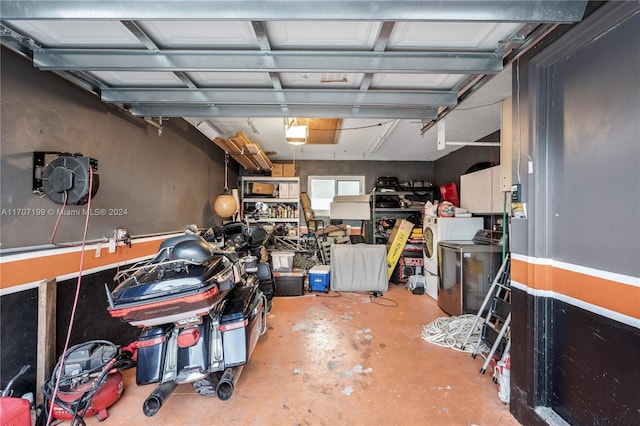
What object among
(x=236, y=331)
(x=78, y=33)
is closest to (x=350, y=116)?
(x=78, y=33)

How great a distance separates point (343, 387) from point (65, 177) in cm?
247

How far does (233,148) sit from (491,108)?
142 inches

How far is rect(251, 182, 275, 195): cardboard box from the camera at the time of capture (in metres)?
5.28

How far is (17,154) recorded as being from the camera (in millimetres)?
1573

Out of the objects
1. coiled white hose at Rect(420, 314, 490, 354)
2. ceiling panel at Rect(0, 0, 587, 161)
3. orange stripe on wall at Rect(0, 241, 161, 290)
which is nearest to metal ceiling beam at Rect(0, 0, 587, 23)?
ceiling panel at Rect(0, 0, 587, 161)

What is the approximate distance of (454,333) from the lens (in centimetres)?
270

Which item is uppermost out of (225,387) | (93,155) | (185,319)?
(93,155)

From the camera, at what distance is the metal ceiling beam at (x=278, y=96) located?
207 centimetres

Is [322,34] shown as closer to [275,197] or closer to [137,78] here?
[137,78]

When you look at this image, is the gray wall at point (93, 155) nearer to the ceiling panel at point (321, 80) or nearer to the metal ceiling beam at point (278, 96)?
the metal ceiling beam at point (278, 96)

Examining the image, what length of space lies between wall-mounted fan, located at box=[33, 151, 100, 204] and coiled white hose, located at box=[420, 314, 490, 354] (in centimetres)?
329

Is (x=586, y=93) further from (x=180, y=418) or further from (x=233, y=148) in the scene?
(x=233, y=148)

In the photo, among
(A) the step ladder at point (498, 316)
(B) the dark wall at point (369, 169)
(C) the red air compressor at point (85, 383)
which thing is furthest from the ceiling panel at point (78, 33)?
(B) the dark wall at point (369, 169)

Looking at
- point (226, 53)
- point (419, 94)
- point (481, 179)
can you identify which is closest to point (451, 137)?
point (481, 179)
